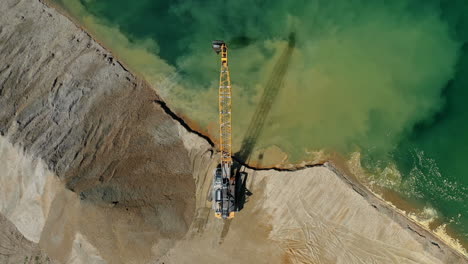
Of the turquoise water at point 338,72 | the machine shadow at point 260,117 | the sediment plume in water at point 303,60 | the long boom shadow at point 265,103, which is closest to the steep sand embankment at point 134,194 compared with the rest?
the machine shadow at point 260,117

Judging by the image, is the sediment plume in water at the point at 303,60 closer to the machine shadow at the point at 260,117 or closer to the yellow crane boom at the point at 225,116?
the machine shadow at the point at 260,117

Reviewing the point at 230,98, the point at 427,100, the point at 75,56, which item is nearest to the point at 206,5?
the point at 230,98

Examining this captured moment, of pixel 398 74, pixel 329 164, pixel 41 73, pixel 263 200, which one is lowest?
pixel 263 200

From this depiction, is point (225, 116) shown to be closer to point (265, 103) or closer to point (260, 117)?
point (260, 117)

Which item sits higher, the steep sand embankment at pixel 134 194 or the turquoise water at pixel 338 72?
the turquoise water at pixel 338 72

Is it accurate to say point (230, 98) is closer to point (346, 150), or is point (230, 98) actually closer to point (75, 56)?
point (346, 150)

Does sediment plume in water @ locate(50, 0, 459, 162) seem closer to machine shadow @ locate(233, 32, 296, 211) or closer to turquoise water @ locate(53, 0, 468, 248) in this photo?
turquoise water @ locate(53, 0, 468, 248)
